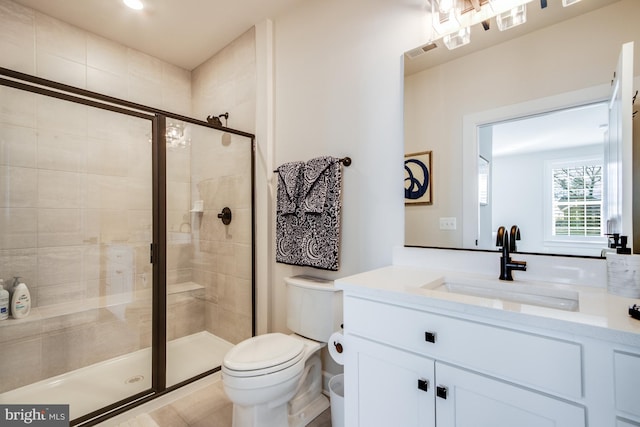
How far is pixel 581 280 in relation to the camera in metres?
1.07

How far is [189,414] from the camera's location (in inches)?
64.5

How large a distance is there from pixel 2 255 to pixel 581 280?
2904mm

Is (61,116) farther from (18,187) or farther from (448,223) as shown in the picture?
(448,223)

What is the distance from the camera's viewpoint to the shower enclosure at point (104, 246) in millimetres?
1710

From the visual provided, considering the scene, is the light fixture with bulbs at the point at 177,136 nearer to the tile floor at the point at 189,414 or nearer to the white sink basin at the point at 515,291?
the tile floor at the point at 189,414

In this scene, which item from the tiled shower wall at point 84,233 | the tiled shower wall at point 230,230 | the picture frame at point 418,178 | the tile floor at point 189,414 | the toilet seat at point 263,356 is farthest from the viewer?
the tiled shower wall at point 230,230

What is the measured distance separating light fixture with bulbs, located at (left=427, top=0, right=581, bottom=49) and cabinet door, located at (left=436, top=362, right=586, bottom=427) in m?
1.35

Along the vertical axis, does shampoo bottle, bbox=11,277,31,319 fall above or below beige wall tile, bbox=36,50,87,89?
below

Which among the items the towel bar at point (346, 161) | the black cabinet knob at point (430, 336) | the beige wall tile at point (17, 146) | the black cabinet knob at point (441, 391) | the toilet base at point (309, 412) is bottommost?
the toilet base at point (309, 412)

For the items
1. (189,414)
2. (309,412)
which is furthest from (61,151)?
(309,412)

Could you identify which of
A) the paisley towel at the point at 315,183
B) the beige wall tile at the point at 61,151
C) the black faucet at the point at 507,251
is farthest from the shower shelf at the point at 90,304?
the black faucet at the point at 507,251

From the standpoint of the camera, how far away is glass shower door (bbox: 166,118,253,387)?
2.05 m

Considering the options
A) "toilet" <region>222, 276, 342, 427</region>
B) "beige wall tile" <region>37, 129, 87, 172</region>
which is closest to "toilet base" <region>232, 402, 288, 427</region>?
"toilet" <region>222, 276, 342, 427</region>

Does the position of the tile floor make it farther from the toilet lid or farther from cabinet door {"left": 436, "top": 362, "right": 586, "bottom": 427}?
cabinet door {"left": 436, "top": 362, "right": 586, "bottom": 427}
